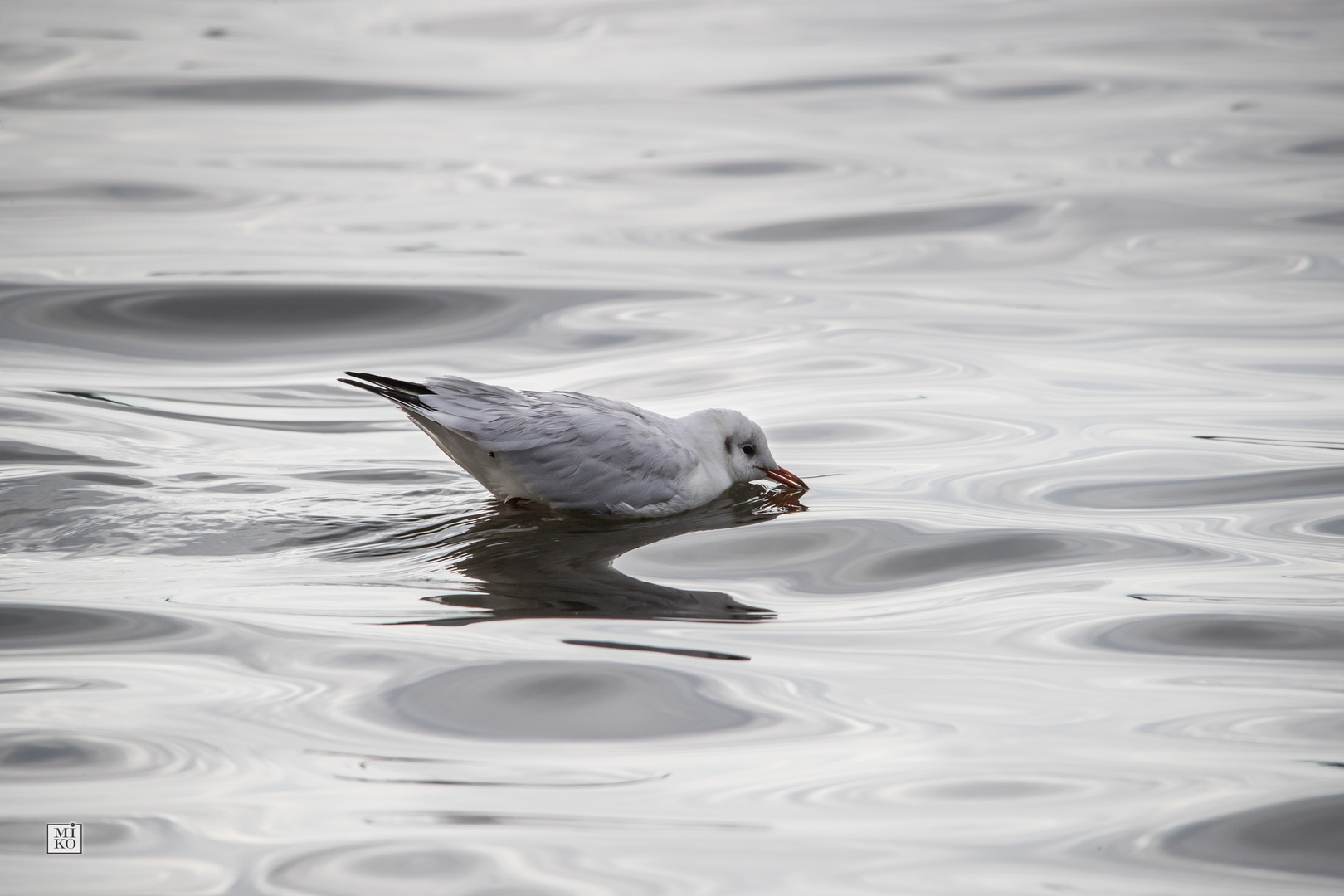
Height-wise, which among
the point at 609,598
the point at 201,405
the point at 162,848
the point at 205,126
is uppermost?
the point at 205,126

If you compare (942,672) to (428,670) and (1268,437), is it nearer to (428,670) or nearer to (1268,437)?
(428,670)

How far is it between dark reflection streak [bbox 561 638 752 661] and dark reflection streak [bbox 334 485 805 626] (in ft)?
1.00

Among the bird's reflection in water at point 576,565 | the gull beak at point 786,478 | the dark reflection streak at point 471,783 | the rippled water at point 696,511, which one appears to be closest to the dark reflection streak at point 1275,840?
the rippled water at point 696,511

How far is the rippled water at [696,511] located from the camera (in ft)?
14.3

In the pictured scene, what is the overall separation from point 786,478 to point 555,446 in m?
1.34

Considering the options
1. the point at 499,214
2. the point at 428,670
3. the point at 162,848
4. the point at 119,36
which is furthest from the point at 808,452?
the point at 119,36

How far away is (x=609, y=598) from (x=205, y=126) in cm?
1153

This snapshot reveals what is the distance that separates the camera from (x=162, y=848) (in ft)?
13.6

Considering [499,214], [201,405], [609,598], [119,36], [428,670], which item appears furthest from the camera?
[119,36]

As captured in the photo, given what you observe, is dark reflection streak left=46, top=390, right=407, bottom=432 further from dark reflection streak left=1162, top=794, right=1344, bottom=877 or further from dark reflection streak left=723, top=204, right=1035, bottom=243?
dark reflection streak left=1162, top=794, right=1344, bottom=877

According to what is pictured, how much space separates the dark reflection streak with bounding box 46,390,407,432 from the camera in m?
8.63

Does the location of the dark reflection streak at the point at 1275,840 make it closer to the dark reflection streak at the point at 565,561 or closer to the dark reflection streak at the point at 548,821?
the dark reflection streak at the point at 548,821

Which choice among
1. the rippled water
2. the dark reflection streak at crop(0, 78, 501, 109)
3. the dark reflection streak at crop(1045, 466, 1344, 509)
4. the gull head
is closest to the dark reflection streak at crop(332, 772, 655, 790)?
the rippled water

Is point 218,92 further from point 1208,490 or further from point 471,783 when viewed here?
point 471,783
